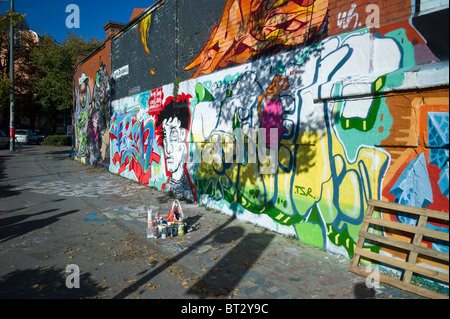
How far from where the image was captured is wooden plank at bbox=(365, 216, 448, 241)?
341 centimetres

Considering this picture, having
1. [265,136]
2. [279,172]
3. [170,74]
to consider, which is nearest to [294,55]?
[265,136]

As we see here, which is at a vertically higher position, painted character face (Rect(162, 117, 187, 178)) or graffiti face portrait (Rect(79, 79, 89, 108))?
graffiti face portrait (Rect(79, 79, 89, 108))

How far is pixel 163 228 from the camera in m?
5.49

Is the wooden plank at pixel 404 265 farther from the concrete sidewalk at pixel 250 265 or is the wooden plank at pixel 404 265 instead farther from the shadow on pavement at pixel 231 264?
the shadow on pavement at pixel 231 264

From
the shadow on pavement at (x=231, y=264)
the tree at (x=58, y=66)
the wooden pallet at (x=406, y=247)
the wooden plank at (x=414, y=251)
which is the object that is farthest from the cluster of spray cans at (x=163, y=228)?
the tree at (x=58, y=66)

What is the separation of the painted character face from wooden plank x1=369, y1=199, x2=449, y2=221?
5.60 metres

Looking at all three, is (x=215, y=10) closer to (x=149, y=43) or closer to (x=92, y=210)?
(x=149, y=43)

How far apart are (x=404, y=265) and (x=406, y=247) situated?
211 millimetres

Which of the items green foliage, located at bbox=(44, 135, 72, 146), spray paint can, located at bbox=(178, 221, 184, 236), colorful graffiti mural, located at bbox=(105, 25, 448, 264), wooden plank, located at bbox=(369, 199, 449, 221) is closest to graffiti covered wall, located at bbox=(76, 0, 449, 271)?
colorful graffiti mural, located at bbox=(105, 25, 448, 264)

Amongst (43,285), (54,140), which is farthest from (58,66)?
(43,285)

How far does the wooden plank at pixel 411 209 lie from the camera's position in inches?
134

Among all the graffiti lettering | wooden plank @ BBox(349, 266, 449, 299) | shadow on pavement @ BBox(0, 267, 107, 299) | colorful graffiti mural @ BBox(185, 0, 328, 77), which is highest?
colorful graffiti mural @ BBox(185, 0, 328, 77)

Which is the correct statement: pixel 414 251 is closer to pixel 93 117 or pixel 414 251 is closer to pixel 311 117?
pixel 311 117

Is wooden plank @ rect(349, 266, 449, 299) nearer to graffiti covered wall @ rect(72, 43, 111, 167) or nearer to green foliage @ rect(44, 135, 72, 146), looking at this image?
graffiti covered wall @ rect(72, 43, 111, 167)
